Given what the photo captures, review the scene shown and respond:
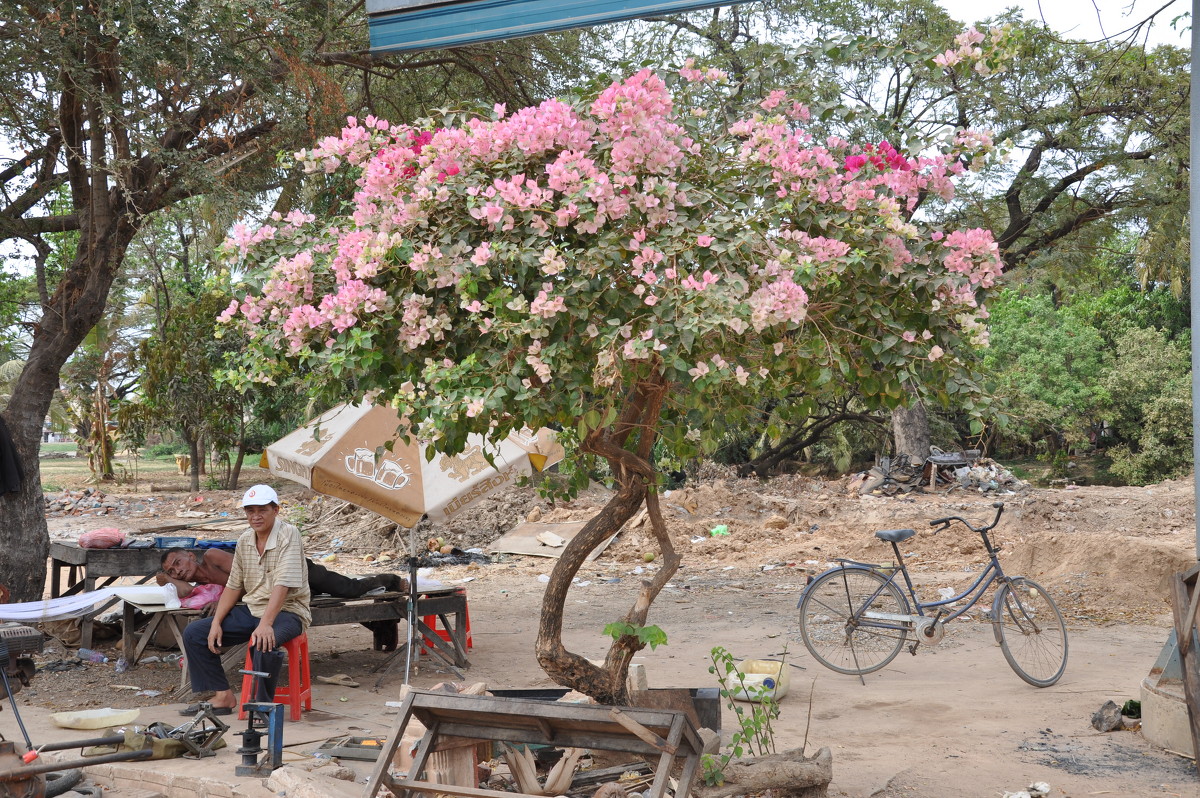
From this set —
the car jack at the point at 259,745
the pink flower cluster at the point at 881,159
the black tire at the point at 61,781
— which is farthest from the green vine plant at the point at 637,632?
the black tire at the point at 61,781

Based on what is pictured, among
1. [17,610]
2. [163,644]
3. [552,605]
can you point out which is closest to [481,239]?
[552,605]

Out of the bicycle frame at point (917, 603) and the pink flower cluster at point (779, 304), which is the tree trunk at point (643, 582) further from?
the bicycle frame at point (917, 603)

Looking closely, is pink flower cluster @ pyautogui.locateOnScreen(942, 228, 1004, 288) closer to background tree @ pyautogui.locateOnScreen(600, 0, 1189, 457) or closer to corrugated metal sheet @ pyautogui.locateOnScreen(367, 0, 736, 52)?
corrugated metal sheet @ pyautogui.locateOnScreen(367, 0, 736, 52)

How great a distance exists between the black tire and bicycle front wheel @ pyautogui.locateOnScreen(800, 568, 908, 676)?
17.3ft

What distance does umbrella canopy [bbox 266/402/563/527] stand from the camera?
758cm

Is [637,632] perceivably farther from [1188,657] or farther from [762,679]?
[1188,657]

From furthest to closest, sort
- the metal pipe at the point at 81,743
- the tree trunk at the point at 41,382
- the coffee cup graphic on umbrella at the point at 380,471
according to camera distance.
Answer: the tree trunk at the point at 41,382 < the coffee cup graphic on umbrella at the point at 380,471 < the metal pipe at the point at 81,743

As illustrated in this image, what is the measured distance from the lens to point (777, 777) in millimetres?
4758

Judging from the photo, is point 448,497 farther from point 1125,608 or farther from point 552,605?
point 1125,608

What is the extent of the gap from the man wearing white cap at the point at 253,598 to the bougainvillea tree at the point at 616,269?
230 cm

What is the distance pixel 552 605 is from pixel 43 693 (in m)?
4.38

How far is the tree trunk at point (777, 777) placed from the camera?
4.65m

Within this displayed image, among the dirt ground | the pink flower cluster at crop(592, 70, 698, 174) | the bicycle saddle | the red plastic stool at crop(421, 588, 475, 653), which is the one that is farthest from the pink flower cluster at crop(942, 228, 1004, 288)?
the red plastic stool at crop(421, 588, 475, 653)

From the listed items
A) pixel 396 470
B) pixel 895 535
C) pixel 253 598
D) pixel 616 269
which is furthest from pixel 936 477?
pixel 616 269
